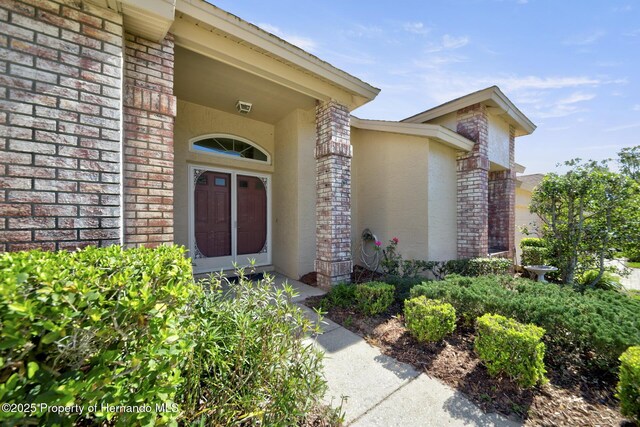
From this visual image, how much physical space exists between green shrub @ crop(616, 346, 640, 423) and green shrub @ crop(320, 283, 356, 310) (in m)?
2.72

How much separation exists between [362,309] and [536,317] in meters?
2.05

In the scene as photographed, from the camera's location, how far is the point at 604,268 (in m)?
5.02

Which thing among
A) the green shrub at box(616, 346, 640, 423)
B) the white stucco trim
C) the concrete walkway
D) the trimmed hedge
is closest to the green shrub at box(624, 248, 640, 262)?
the trimmed hedge

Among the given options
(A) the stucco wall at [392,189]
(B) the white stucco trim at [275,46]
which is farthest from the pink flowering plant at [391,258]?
(B) the white stucco trim at [275,46]

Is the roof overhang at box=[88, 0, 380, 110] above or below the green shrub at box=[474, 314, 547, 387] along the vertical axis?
above

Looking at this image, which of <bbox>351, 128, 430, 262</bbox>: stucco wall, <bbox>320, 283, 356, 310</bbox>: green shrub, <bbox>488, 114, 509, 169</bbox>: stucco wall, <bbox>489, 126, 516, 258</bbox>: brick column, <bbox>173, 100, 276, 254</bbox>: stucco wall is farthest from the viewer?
<bbox>489, 126, 516, 258</bbox>: brick column

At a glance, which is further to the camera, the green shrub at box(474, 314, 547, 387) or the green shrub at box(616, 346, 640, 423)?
the green shrub at box(474, 314, 547, 387)

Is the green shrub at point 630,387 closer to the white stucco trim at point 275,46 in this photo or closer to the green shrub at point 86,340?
the green shrub at point 86,340

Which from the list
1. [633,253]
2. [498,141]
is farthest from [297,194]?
[633,253]

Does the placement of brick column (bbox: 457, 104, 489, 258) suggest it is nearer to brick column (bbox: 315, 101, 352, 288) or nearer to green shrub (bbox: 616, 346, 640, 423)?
brick column (bbox: 315, 101, 352, 288)

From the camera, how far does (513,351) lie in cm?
222

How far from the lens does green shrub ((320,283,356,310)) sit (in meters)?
3.93

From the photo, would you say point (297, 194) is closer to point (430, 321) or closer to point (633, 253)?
point (430, 321)

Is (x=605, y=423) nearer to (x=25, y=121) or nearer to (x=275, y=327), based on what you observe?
(x=275, y=327)
